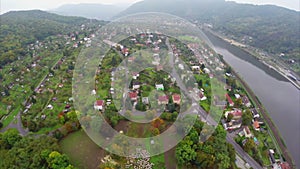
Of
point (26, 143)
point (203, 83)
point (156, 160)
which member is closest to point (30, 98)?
point (26, 143)

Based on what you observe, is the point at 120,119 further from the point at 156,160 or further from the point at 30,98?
the point at 30,98

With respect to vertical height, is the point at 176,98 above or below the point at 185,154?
above

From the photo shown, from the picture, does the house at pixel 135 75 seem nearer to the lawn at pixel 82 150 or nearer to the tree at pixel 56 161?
the lawn at pixel 82 150

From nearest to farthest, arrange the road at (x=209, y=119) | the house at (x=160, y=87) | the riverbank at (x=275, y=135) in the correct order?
the road at (x=209, y=119), the riverbank at (x=275, y=135), the house at (x=160, y=87)

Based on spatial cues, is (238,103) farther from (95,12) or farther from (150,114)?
(95,12)

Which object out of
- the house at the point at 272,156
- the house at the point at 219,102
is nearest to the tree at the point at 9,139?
the house at the point at 219,102

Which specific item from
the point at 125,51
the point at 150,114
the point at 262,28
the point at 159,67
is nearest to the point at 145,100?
the point at 150,114

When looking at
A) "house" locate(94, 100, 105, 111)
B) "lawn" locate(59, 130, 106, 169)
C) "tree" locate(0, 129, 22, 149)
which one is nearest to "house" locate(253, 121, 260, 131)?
"lawn" locate(59, 130, 106, 169)

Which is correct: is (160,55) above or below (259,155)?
above
